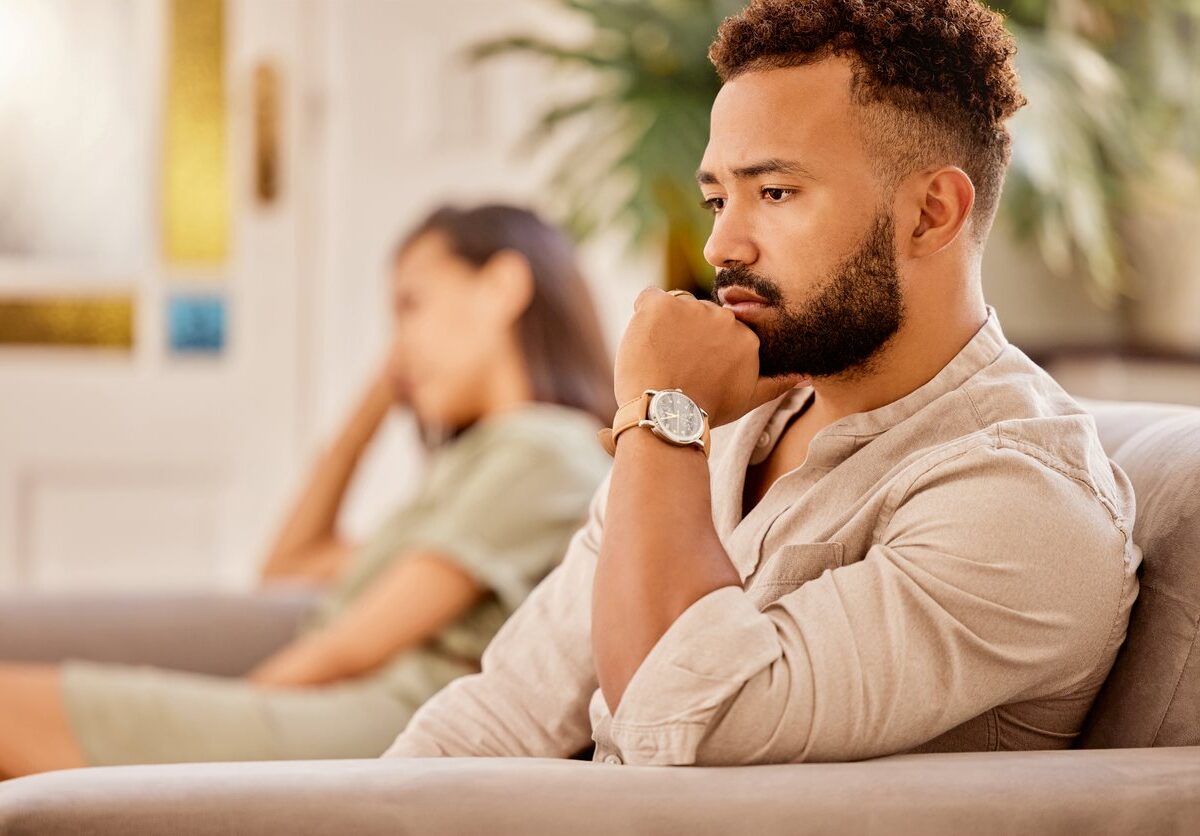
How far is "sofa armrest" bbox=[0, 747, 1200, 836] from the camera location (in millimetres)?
846

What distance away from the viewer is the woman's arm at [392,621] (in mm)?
1897

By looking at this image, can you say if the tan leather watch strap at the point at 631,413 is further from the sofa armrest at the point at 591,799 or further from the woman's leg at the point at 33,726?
the woman's leg at the point at 33,726

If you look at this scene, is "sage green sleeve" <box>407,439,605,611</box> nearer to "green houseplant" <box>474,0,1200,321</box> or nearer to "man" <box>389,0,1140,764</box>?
"green houseplant" <box>474,0,1200,321</box>

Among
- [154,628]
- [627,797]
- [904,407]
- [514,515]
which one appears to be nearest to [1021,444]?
[904,407]

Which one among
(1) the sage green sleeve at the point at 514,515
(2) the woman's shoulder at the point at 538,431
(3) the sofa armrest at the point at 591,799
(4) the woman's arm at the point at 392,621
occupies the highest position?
(3) the sofa armrest at the point at 591,799

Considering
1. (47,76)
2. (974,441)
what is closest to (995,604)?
(974,441)

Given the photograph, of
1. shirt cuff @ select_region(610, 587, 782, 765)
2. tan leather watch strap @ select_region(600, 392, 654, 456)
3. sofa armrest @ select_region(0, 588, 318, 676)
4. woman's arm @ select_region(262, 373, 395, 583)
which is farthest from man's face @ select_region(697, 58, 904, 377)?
woman's arm @ select_region(262, 373, 395, 583)

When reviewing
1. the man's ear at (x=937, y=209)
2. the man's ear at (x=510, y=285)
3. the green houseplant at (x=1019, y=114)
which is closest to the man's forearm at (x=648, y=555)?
the man's ear at (x=937, y=209)

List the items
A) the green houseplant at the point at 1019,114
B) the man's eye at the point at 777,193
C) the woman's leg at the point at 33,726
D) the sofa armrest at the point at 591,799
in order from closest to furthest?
the sofa armrest at the point at 591,799 < the man's eye at the point at 777,193 < the woman's leg at the point at 33,726 < the green houseplant at the point at 1019,114

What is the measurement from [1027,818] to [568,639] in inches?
18.6

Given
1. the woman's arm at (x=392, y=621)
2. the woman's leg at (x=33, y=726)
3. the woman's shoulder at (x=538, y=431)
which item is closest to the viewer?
the woman's leg at (x=33, y=726)

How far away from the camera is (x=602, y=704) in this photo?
1.17m

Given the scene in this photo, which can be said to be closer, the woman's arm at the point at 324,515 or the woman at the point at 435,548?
the woman at the point at 435,548

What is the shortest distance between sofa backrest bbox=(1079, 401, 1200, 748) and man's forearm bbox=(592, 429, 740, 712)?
0.31 m
